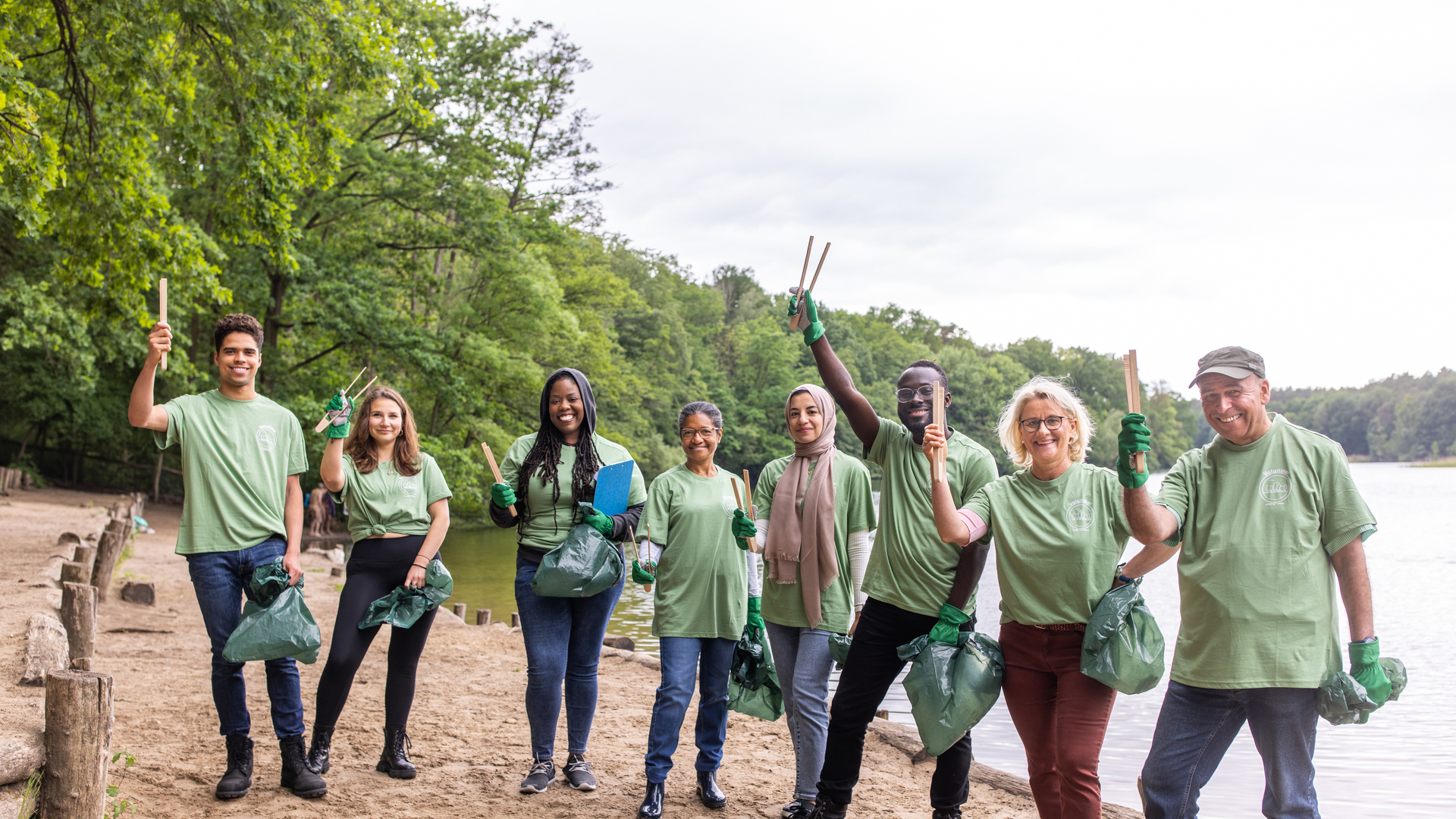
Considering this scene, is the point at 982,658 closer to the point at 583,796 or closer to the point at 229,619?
the point at 583,796

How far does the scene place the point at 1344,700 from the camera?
2.71 m

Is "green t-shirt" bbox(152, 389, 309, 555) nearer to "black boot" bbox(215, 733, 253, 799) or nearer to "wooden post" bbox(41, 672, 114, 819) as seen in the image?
"wooden post" bbox(41, 672, 114, 819)

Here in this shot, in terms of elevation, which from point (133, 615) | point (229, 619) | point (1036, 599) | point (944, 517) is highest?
point (944, 517)

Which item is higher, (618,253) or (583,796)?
(618,253)

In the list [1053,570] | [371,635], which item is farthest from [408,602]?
[1053,570]

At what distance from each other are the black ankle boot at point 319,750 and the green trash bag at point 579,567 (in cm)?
113

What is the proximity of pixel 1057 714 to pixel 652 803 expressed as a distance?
178 centimetres

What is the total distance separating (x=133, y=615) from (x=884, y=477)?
8.19m

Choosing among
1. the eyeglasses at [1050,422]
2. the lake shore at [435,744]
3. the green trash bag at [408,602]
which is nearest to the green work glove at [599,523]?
the green trash bag at [408,602]

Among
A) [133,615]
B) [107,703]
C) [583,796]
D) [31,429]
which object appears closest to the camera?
[107,703]

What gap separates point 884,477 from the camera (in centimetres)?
370

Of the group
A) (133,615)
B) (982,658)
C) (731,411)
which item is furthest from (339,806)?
(731,411)

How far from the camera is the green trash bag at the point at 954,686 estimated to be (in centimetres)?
321

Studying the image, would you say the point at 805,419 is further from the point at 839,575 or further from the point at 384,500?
the point at 384,500
